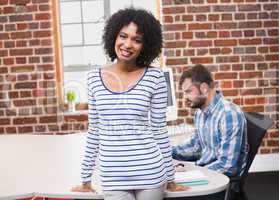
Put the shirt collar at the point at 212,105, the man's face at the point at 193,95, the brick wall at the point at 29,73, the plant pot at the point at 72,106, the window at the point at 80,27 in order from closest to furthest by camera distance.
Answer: the shirt collar at the point at 212,105 < the man's face at the point at 193,95 < the brick wall at the point at 29,73 < the plant pot at the point at 72,106 < the window at the point at 80,27

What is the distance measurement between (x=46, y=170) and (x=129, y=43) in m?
0.88

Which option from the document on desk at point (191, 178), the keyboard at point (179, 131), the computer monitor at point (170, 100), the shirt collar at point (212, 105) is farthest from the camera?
the keyboard at point (179, 131)

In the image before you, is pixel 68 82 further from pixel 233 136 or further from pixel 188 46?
pixel 233 136

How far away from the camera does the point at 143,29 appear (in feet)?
4.92

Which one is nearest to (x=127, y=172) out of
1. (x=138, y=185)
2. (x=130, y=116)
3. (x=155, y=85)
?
(x=138, y=185)

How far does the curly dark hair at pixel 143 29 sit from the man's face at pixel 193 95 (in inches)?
32.5

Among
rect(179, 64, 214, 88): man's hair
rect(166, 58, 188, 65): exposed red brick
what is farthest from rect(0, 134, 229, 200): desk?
rect(166, 58, 188, 65): exposed red brick

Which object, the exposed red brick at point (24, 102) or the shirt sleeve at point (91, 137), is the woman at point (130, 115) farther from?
the exposed red brick at point (24, 102)

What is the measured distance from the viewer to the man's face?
2.34 metres

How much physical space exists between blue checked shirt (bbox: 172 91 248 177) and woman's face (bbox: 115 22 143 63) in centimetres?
77

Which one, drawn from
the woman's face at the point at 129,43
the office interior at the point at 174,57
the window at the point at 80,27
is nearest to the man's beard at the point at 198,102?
the woman's face at the point at 129,43

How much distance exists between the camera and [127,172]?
4.73 feet

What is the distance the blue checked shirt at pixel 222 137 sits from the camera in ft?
6.66

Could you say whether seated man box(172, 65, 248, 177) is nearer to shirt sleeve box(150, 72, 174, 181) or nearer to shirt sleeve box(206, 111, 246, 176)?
shirt sleeve box(206, 111, 246, 176)
